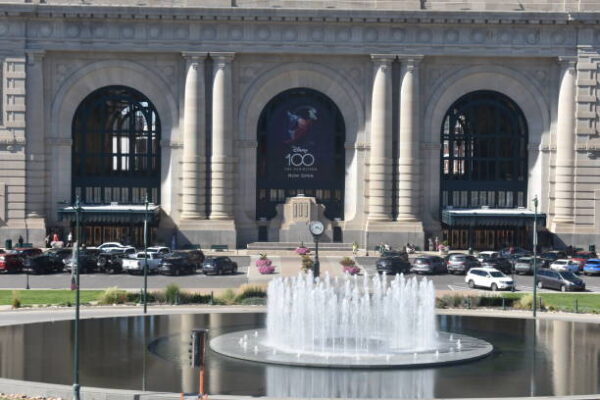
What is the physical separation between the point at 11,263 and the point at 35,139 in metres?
17.4

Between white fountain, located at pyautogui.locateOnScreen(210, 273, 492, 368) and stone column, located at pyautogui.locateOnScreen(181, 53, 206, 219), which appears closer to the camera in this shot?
white fountain, located at pyautogui.locateOnScreen(210, 273, 492, 368)

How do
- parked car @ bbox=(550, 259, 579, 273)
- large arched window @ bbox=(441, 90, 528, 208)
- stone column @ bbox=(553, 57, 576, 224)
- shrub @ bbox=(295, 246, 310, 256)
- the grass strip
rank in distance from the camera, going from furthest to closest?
large arched window @ bbox=(441, 90, 528, 208), stone column @ bbox=(553, 57, 576, 224), shrub @ bbox=(295, 246, 310, 256), parked car @ bbox=(550, 259, 579, 273), the grass strip

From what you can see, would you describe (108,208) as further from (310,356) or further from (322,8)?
(310,356)

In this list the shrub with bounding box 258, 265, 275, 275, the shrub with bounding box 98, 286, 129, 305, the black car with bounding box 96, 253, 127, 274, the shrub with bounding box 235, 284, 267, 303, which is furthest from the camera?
the shrub with bounding box 258, 265, 275, 275

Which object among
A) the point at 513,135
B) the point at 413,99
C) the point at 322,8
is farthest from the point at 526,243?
the point at 322,8

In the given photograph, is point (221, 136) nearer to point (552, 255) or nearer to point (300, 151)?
point (300, 151)

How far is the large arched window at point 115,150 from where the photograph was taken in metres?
95.1

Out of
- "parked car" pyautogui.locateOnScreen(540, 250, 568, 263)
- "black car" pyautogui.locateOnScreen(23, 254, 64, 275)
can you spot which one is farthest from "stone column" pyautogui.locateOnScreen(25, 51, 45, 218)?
"parked car" pyautogui.locateOnScreen(540, 250, 568, 263)

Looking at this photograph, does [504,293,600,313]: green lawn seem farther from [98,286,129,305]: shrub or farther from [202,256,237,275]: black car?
[202,256,237,275]: black car

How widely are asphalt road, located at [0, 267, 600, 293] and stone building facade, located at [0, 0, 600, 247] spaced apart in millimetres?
15593

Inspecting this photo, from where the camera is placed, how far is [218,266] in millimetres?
77812

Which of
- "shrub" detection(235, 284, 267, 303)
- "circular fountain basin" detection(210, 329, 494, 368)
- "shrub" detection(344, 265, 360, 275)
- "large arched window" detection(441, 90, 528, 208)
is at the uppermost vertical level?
"large arched window" detection(441, 90, 528, 208)

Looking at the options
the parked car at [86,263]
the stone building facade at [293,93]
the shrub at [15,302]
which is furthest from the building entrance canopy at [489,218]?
the shrub at [15,302]

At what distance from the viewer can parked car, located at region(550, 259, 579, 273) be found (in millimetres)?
80000
